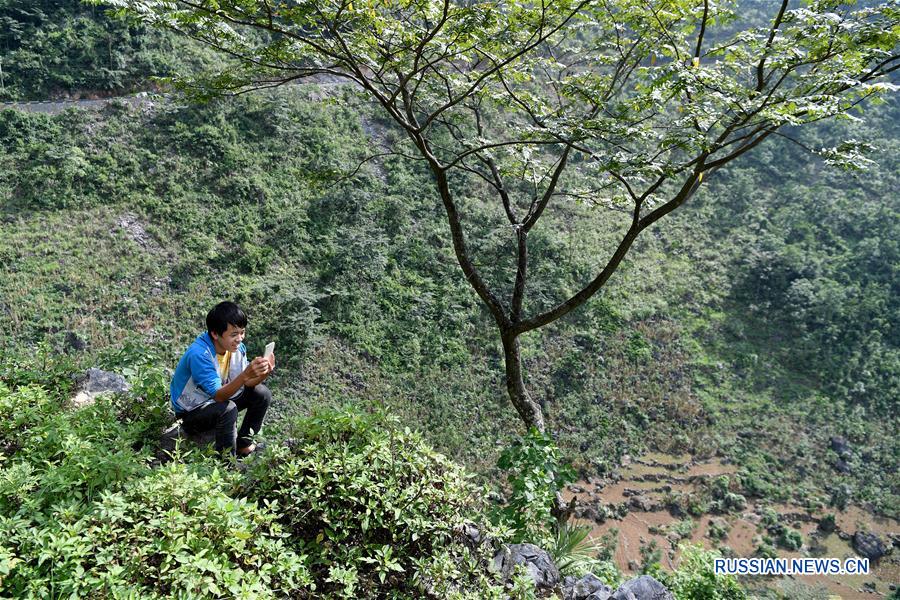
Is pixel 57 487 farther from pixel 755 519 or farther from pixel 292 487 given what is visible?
pixel 755 519

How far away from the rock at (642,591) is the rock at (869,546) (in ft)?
28.1

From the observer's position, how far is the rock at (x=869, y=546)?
8867 millimetres

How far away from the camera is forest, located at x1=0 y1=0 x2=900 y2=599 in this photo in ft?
7.70

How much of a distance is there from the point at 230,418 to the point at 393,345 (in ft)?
22.2

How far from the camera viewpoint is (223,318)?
2.83m

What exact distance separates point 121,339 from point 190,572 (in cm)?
777

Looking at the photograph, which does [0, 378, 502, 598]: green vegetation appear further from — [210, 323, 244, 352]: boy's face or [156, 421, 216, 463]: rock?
[210, 323, 244, 352]: boy's face

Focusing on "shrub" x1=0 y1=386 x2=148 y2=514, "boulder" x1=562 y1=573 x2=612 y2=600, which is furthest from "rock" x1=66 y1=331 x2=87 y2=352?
"boulder" x1=562 y1=573 x2=612 y2=600

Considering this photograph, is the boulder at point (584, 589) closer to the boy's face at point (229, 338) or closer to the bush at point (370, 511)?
the bush at point (370, 511)

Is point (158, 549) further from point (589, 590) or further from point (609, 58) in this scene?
point (609, 58)

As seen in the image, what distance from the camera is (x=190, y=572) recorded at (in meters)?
1.72

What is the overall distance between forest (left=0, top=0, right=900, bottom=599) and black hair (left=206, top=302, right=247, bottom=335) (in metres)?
0.69

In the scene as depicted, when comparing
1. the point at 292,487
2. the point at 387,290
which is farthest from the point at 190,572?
the point at 387,290

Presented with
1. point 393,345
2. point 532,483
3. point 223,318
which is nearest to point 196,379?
point 223,318
